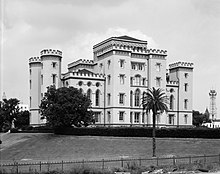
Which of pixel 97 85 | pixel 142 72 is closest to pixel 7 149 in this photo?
pixel 97 85

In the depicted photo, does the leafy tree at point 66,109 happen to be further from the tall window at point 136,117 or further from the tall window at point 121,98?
the tall window at point 136,117

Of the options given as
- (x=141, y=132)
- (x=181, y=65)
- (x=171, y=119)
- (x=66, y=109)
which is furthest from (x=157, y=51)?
(x=141, y=132)

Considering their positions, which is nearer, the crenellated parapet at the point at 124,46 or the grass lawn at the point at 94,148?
the grass lawn at the point at 94,148

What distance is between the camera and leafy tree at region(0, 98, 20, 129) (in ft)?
348

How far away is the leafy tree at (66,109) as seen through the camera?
7044cm

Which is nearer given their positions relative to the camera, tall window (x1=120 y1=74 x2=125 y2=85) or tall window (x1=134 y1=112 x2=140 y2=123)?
tall window (x1=120 y1=74 x2=125 y2=85)

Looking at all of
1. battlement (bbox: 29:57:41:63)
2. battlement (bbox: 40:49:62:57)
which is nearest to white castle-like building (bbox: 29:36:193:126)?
battlement (bbox: 40:49:62:57)

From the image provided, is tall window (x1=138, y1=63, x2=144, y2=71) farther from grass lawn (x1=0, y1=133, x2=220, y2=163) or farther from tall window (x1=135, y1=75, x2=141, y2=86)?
grass lawn (x1=0, y1=133, x2=220, y2=163)

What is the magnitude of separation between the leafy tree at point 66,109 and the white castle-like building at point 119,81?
290 inches

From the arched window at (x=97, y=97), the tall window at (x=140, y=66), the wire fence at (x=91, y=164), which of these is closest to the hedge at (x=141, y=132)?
the arched window at (x=97, y=97)

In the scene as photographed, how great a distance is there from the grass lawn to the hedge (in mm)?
1133

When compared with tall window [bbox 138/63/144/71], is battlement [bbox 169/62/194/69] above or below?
above

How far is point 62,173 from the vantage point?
29891mm

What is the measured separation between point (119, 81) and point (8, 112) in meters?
37.6
